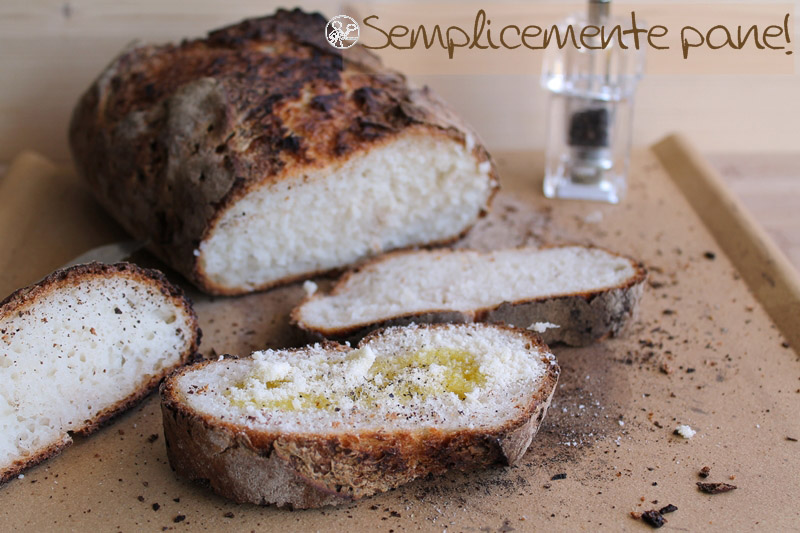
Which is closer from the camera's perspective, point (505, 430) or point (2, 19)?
point (505, 430)

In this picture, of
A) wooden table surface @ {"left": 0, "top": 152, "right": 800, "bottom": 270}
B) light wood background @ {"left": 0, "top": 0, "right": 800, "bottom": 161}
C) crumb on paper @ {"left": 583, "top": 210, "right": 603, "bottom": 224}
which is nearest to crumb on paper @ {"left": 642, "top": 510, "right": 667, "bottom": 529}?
crumb on paper @ {"left": 583, "top": 210, "right": 603, "bottom": 224}

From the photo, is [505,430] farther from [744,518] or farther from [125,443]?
[125,443]

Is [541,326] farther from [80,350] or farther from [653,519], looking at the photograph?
[80,350]

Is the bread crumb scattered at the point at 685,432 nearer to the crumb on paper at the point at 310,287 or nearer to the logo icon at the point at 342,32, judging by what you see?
the crumb on paper at the point at 310,287

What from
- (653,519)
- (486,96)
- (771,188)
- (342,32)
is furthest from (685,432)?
(486,96)

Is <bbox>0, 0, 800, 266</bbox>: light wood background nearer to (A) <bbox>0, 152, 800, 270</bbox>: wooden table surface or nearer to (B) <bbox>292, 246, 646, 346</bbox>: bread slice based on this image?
(A) <bbox>0, 152, 800, 270</bbox>: wooden table surface

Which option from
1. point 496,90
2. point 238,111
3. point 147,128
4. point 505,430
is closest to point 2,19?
point 147,128
